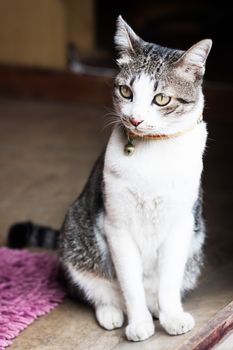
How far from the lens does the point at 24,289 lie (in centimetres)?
205

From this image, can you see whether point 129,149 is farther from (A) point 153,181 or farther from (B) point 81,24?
(B) point 81,24

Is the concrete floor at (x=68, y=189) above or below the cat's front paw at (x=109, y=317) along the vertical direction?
below

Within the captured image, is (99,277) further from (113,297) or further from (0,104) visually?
(0,104)

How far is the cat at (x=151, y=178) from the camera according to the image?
1.64 metres

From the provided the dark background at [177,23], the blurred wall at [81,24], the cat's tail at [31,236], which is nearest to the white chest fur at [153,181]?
the cat's tail at [31,236]

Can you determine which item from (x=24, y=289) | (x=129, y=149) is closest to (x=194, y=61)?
(x=129, y=149)

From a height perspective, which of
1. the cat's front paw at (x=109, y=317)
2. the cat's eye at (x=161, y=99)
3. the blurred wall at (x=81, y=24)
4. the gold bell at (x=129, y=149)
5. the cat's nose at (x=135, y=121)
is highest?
the cat's eye at (x=161, y=99)

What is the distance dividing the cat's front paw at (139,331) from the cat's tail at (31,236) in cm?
59

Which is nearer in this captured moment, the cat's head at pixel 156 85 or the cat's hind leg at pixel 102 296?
the cat's head at pixel 156 85

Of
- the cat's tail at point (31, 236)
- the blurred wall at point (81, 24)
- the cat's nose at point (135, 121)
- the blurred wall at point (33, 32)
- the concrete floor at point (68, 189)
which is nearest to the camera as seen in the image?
the cat's nose at point (135, 121)

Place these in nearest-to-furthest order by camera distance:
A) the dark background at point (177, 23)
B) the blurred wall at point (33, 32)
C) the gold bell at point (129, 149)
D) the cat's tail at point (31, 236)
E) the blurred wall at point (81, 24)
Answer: the gold bell at point (129, 149)
the cat's tail at point (31, 236)
the blurred wall at point (33, 32)
the dark background at point (177, 23)
the blurred wall at point (81, 24)

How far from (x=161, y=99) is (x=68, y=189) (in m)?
1.36

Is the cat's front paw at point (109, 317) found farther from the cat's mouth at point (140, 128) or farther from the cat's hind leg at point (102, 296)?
the cat's mouth at point (140, 128)

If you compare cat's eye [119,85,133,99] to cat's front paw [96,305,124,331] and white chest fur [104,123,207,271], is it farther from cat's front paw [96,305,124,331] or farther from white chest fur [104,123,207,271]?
cat's front paw [96,305,124,331]
